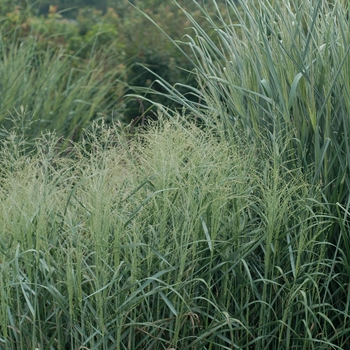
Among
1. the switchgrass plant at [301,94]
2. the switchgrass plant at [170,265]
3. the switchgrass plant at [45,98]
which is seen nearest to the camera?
the switchgrass plant at [170,265]

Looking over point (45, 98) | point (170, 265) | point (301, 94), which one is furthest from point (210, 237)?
point (45, 98)

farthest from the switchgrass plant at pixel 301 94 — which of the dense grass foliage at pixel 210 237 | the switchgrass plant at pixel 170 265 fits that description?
the switchgrass plant at pixel 170 265

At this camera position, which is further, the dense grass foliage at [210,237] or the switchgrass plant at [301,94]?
the switchgrass plant at [301,94]

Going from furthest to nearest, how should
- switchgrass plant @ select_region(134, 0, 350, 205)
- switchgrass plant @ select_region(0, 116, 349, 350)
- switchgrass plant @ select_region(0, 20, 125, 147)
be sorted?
switchgrass plant @ select_region(0, 20, 125, 147) → switchgrass plant @ select_region(134, 0, 350, 205) → switchgrass plant @ select_region(0, 116, 349, 350)

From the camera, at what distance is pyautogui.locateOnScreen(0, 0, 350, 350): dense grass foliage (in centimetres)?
258

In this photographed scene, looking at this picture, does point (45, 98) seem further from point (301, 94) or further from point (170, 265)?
point (170, 265)

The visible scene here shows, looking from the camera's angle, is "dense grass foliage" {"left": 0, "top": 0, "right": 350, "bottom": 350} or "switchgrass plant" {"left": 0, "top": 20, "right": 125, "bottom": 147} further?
"switchgrass plant" {"left": 0, "top": 20, "right": 125, "bottom": 147}

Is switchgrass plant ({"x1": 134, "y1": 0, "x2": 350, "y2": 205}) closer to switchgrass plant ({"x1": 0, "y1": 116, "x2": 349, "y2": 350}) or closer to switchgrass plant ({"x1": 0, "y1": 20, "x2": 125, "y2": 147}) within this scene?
switchgrass plant ({"x1": 0, "y1": 116, "x2": 349, "y2": 350})

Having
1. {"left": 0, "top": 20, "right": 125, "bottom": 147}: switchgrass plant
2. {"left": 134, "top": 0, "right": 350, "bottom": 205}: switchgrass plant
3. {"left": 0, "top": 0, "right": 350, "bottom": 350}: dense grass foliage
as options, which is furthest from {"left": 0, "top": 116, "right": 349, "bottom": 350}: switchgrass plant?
{"left": 0, "top": 20, "right": 125, "bottom": 147}: switchgrass plant

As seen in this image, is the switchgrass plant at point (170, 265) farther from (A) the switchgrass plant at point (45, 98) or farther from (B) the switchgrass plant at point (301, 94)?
(A) the switchgrass plant at point (45, 98)

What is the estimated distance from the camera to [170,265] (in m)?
2.54

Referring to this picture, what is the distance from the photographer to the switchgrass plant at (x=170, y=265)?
2559 mm

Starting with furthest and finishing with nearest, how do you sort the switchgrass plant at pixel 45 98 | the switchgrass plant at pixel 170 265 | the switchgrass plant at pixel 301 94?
the switchgrass plant at pixel 45 98
the switchgrass plant at pixel 301 94
the switchgrass plant at pixel 170 265

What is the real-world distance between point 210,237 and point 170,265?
1.01 feet
